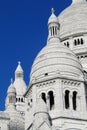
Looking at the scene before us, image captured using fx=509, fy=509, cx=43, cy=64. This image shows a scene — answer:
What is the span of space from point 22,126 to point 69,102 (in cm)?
805

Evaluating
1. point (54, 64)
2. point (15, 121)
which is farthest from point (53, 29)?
point (15, 121)

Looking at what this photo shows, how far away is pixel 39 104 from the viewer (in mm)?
38812

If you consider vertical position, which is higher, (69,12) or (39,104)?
(69,12)

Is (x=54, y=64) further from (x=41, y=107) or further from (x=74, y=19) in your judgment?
(x=74, y=19)

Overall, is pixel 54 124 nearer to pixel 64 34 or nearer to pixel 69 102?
pixel 69 102

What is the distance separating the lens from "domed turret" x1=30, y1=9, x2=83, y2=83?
42.2 meters

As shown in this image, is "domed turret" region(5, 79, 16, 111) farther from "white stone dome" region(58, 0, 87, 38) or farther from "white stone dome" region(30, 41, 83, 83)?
"white stone dome" region(58, 0, 87, 38)

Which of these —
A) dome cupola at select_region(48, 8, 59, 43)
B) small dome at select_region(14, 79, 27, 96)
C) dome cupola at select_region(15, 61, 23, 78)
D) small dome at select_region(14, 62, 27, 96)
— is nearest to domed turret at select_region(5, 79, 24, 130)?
dome cupola at select_region(48, 8, 59, 43)

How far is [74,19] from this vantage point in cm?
5488

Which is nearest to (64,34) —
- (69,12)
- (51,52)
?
(69,12)

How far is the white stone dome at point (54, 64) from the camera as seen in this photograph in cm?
4228

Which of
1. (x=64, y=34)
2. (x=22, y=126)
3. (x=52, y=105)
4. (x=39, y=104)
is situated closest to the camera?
(x=39, y=104)

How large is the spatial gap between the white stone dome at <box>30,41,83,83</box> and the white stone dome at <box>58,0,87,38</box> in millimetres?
9091

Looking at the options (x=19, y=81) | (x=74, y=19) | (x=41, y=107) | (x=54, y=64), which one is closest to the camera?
(x=41, y=107)
